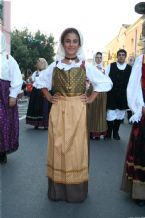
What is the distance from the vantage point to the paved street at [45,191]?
4.28 m

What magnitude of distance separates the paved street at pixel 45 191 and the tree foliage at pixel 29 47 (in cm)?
3291

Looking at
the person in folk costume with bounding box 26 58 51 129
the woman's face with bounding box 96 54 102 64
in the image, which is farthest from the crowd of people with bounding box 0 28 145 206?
the person in folk costume with bounding box 26 58 51 129

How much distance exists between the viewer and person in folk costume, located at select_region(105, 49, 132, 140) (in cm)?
895

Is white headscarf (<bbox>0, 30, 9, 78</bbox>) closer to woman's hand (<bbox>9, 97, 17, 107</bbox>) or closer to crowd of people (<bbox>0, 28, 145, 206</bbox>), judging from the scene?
woman's hand (<bbox>9, 97, 17, 107</bbox>)

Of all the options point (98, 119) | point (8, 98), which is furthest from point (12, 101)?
point (98, 119)

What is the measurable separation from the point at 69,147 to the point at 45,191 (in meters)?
0.74

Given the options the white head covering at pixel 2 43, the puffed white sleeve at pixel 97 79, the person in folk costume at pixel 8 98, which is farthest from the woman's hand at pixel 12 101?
the puffed white sleeve at pixel 97 79

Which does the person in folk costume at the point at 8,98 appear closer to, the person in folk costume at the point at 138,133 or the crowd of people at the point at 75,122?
the crowd of people at the point at 75,122

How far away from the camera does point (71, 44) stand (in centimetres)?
457

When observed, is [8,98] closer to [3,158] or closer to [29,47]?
[3,158]

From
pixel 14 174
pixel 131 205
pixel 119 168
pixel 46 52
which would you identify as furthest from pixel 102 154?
pixel 46 52

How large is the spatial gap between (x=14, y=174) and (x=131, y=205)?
5.85 ft

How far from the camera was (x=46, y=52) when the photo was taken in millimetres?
47031

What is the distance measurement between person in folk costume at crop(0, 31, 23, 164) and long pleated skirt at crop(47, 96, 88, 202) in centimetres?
155
